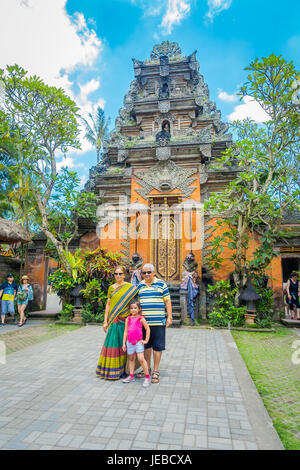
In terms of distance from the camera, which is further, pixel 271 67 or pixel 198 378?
pixel 271 67

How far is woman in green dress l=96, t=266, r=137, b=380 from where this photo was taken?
159 inches

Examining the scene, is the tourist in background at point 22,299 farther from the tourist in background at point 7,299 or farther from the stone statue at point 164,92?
the stone statue at point 164,92

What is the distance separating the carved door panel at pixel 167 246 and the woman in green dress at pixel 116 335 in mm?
6476

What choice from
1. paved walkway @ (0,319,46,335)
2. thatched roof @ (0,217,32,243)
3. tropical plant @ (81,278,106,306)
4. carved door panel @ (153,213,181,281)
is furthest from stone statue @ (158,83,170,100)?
paved walkway @ (0,319,46,335)

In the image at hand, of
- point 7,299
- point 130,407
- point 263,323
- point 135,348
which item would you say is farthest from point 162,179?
point 130,407

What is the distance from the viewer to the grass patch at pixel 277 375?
10.00 feet

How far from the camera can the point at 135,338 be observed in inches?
154

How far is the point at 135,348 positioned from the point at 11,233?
7.26m

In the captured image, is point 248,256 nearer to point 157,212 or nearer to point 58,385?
point 157,212

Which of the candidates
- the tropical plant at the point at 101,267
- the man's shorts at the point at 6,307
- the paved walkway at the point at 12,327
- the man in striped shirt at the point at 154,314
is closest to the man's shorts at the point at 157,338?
the man in striped shirt at the point at 154,314

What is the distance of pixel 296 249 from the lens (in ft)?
34.2

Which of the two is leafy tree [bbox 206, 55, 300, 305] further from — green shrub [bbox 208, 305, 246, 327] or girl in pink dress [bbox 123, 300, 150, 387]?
girl in pink dress [bbox 123, 300, 150, 387]
